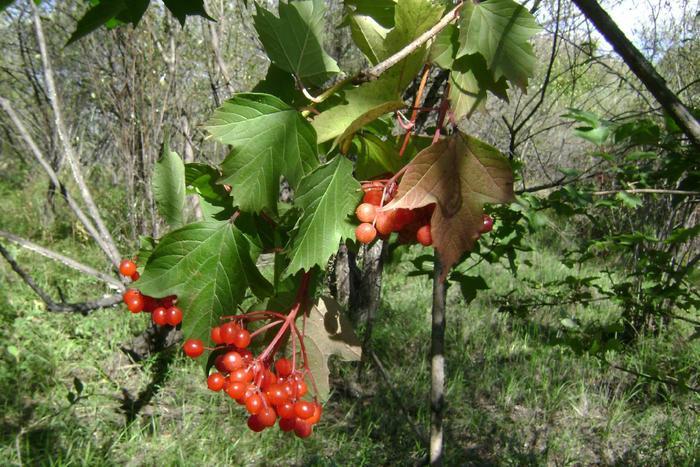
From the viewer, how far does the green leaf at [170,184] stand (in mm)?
645

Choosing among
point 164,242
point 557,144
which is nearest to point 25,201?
point 164,242

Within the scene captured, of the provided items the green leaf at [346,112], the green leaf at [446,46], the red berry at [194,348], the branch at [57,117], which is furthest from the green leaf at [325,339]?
the branch at [57,117]

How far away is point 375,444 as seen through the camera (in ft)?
8.08

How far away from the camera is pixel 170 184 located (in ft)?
2.16

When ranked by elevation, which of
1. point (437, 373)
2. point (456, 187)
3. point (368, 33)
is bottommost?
point (437, 373)

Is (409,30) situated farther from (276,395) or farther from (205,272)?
(276,395)

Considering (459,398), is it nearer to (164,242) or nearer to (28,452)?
(28,452)

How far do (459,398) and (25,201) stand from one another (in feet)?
17.5

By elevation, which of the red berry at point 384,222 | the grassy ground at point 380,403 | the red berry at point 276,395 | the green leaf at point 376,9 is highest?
the green leaf at point 376,9

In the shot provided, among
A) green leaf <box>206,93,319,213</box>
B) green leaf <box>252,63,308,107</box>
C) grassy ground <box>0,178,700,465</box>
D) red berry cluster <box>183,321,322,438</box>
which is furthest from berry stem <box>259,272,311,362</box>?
grassy ground <box>0,178,700,465</box>

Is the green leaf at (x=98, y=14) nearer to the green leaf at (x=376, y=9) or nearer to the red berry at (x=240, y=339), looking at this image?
the green leaf at (x=376, y=9)

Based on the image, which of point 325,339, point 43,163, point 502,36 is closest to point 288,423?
point 325,339

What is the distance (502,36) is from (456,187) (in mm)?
202

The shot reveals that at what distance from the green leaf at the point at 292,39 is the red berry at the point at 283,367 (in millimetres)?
378
